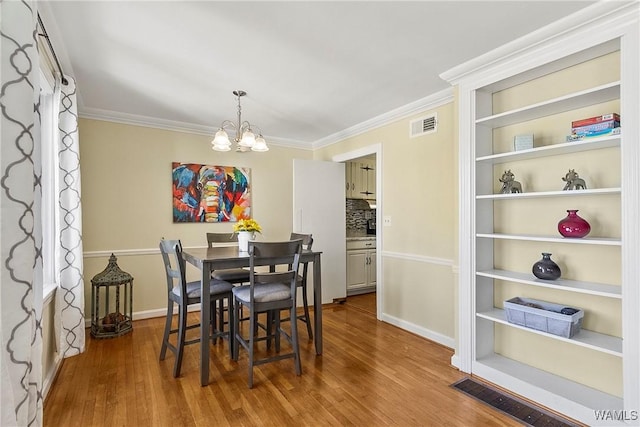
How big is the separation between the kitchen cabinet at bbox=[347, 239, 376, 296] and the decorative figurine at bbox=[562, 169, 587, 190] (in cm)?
325

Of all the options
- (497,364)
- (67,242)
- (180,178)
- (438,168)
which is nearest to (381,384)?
(497,364)

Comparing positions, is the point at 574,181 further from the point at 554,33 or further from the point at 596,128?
the point at 554,33

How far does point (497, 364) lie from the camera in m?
2.44

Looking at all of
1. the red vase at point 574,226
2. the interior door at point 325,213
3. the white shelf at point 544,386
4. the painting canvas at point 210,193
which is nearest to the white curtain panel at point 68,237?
the painting canvas at point 210,193

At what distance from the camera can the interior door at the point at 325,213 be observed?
4363 mm

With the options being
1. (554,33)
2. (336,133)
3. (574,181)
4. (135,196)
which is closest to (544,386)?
(574,181)

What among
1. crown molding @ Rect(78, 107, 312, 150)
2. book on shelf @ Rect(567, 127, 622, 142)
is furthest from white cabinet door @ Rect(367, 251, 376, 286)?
book on shelf @ Rect(567, 127, 622, 142)

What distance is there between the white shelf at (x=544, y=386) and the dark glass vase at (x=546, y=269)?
710 mm

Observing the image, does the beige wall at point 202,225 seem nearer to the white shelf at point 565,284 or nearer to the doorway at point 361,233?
the white shelf at point 565,284

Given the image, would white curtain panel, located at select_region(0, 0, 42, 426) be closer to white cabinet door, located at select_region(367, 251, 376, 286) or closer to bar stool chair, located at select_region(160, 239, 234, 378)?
bar stool chair, located at select_region(160, 239, 234, 378)

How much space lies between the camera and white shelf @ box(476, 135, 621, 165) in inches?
74.0

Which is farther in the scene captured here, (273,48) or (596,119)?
(273,48)

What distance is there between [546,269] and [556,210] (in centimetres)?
44

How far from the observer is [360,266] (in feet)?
16.7
